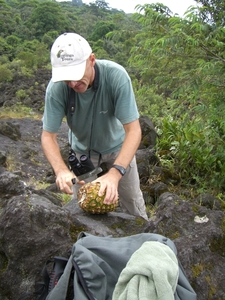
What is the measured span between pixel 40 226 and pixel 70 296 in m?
A: 0.57

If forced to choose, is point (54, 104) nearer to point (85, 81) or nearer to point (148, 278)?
point (85, 81)

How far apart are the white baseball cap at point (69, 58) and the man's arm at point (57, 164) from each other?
58 cm

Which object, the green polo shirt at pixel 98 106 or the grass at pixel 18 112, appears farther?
the grass at pixel 18 112

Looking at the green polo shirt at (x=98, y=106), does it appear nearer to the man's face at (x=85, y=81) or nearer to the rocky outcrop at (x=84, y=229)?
the man's face at (x=85, y=81)

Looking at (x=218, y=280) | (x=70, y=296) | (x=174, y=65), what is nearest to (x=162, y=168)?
(x=174, y=65)

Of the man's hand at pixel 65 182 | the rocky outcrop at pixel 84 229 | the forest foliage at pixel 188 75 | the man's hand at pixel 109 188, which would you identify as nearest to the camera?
the rocky outcrop at pixel 84 229

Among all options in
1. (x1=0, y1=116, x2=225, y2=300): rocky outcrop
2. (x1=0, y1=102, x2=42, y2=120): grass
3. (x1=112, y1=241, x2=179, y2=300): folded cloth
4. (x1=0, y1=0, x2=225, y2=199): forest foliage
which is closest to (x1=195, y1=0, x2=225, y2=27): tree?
(x1=0, y1=0, x2=225, y2=199): forest foliage

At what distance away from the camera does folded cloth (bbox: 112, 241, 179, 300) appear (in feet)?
5.65

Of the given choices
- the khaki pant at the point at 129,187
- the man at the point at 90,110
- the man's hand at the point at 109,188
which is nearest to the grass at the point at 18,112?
the khaki pant at the point at 129,187

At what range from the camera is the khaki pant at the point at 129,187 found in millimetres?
3671

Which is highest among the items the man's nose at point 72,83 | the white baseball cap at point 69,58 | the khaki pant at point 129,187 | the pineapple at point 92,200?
the white baseball cap at point 69,58

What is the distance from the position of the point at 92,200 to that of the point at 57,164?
1.23ft

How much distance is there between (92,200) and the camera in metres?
2.86

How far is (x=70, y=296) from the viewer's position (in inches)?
82.1
